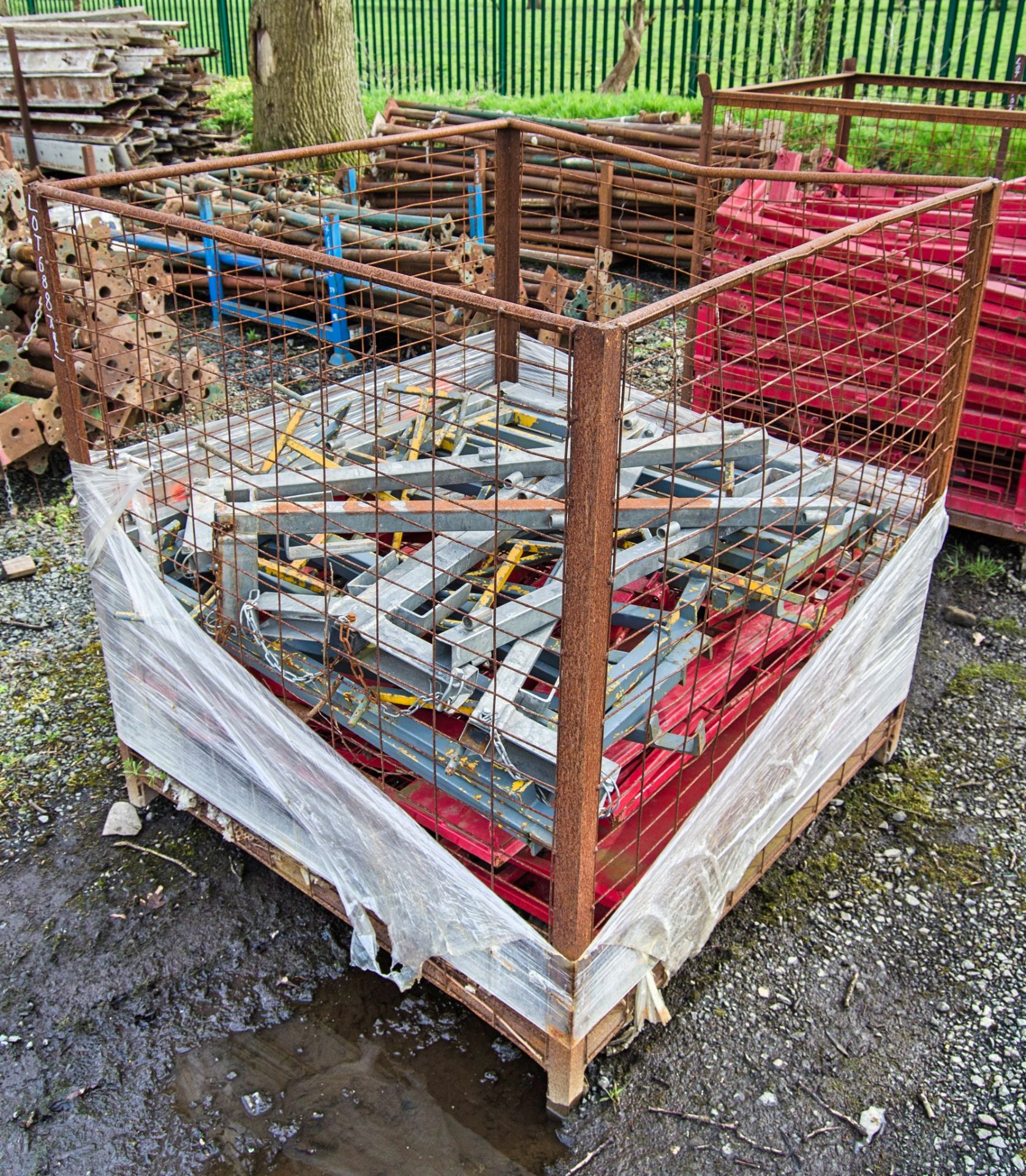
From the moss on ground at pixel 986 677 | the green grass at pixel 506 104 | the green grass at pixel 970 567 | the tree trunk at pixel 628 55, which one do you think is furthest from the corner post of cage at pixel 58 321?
the tree trunk at pixel 628 55

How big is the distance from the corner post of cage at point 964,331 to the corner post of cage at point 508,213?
1573 mm

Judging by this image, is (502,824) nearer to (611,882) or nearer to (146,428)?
(611,882)

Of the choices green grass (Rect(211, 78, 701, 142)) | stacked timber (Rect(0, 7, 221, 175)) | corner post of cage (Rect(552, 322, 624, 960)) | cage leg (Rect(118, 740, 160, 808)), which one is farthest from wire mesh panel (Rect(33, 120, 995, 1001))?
stacked timber (Rect(0, 7, 221, 175))

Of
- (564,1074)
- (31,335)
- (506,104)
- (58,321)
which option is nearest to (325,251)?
(31,335)

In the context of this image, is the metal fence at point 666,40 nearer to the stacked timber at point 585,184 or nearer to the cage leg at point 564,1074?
the stacked timber at point 585,184

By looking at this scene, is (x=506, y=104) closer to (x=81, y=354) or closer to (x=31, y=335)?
(x=31, y=335)

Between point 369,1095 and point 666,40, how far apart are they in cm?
1641

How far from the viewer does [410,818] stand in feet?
9.25

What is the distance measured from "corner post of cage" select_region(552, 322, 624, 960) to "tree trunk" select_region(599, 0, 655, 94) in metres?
13.3

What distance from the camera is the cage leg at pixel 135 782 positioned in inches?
152

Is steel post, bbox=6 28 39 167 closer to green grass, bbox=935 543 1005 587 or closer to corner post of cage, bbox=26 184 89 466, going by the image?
corner post of cage, bbox=26 184 89 466

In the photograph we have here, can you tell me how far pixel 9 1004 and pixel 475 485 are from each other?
2.23 meters

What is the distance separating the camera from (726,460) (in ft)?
12.6

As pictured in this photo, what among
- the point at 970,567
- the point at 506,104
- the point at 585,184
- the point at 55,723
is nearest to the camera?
the point at 55,723
